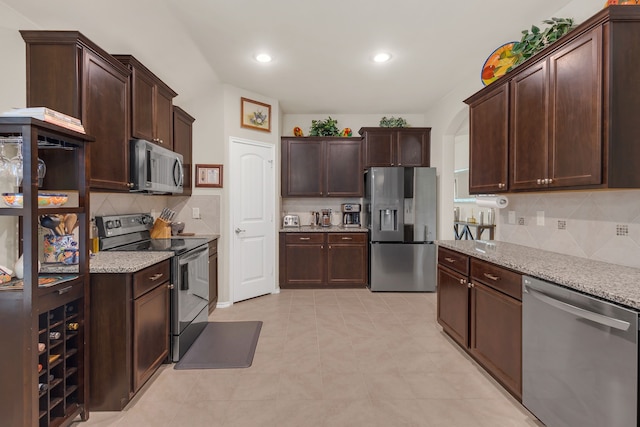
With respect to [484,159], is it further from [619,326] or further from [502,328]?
[619,326]

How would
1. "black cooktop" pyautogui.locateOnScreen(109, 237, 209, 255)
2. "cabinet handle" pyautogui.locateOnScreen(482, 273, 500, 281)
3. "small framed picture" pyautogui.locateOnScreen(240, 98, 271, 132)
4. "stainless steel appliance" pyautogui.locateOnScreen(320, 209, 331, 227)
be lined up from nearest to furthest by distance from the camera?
"cabinet handle" pyautogui.locateOnScreen(482, 273, 500, 281)
"black cooktop" pyautogui.locateOnScreen(109, 237, 209, 255)
"small framed picture" pyautogui.locateOnScreen(240, 98, 271, 132)
"stainless steel appliance" pyautogui.locateOnScreen(320, 209, 331, 227)

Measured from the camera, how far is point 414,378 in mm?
2199

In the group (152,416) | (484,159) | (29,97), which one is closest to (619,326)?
(484,159)

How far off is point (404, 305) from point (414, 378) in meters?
1.64

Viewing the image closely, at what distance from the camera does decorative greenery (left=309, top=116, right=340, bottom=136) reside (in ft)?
15.7

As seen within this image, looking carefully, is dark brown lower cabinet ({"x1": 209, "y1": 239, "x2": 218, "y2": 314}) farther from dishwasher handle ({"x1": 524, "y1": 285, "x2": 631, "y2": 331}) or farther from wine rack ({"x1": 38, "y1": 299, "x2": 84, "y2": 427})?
dishwasher handle ({"x1": 524, "y1": 285, "x2": 631, "y2": 331})

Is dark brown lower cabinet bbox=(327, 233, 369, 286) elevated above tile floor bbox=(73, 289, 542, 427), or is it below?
above

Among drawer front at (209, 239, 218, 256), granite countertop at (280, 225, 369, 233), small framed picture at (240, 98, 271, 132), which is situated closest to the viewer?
drawer front at (209, 239, 218, 256)

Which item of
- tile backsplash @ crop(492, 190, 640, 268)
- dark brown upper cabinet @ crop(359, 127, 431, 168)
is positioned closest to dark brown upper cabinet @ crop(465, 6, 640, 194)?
tile backsplash @ crop(492, 190, 640, 268)

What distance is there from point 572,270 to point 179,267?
8.67 feet

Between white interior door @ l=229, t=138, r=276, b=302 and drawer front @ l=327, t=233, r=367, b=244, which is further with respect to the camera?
drawer front @ l=327, t=233, r=367, b=244

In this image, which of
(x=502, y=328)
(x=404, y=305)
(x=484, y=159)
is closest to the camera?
(x=502, y=328)

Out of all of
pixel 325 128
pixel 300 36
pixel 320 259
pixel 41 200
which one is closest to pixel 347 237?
pixel 320 259

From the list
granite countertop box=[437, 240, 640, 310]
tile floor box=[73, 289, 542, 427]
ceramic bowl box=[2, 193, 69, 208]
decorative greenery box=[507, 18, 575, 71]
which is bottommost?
tile floor box=[73, 289, 542, 427]
